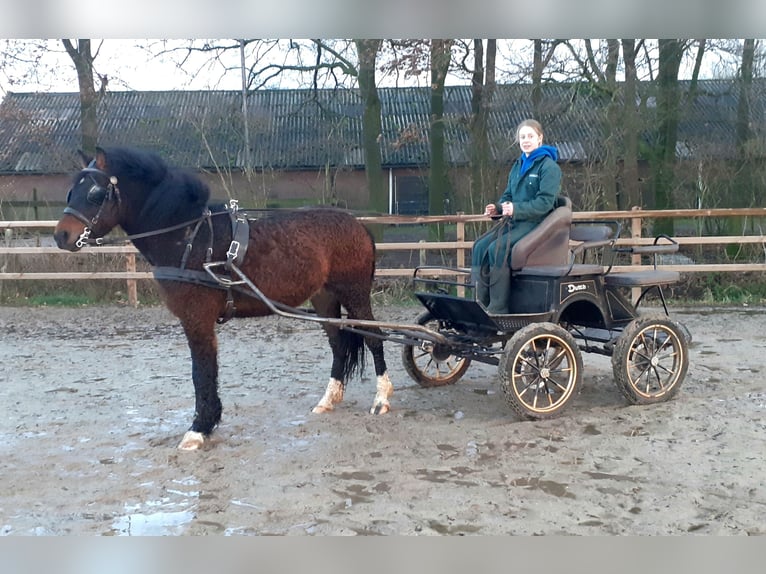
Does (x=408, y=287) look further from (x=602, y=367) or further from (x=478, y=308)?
(x=478, y=308)

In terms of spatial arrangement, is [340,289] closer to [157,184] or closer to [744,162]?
[157,184]

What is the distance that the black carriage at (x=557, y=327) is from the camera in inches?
187

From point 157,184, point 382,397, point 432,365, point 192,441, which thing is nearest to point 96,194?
point 157,184

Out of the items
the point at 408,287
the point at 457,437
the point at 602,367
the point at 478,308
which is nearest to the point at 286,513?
the point at 457,437

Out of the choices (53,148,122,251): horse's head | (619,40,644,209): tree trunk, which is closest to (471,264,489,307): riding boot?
(53,148,122,251): horse's head

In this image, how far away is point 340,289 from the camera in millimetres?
5266

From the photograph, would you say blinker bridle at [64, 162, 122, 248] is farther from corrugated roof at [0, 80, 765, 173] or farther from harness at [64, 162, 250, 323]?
corrugated roof at [0, 80, 765, 173]

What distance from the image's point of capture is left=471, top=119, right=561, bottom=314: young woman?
4.82 metres

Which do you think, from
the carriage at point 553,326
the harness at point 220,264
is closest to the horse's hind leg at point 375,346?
the carriage at point 553,326

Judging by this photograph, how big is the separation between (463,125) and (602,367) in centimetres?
754

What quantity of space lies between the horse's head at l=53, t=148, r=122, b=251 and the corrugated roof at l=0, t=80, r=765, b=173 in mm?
8459

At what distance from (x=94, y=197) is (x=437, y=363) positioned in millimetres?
3034

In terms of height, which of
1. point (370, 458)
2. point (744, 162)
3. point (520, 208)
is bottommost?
point (370, 458)

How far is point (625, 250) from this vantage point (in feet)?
17.8
